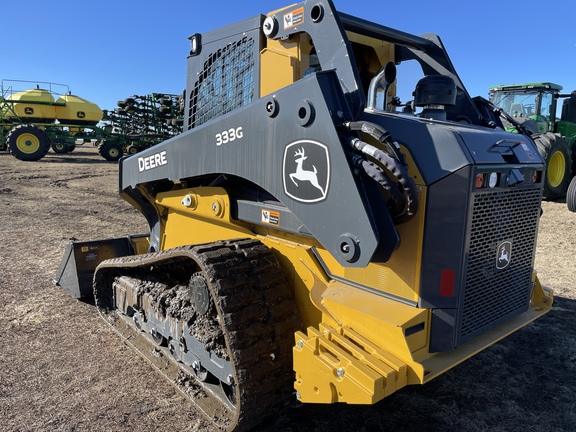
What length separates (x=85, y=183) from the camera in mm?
13508

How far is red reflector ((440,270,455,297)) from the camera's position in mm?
2215

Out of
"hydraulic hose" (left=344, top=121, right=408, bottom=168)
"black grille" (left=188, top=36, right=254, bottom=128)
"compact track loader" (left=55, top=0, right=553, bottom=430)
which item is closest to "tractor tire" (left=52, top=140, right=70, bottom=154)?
"black grille" (left=188, top=36, right=254, bottom=128)

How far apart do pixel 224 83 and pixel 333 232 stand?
174 cm

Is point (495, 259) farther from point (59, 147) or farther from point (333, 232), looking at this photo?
point (59, 147)

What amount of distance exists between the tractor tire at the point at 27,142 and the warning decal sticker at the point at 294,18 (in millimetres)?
18899

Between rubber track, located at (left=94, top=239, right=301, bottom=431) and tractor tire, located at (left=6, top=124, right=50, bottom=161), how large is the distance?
18867 mm

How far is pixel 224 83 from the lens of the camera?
11.1 ft

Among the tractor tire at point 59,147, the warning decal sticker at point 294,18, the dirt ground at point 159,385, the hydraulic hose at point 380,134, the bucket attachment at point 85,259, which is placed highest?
the tractor tire at point 59,147

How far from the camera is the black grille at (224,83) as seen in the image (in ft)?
10.3

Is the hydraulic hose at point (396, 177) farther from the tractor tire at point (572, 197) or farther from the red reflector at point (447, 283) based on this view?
the tractor tire at point (572, 197)

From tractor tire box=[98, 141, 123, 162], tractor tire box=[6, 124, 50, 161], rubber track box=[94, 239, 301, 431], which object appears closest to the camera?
rubber track box=[94, 239, 301, 431]

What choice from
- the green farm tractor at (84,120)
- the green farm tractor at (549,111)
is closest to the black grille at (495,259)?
the green farm tractor at (549,111)

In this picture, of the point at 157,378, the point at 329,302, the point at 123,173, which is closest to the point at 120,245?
the point at 123,173

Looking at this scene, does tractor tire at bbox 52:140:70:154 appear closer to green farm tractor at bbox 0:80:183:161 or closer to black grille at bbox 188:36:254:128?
green farm tractor at bbox 0:80:183:161
